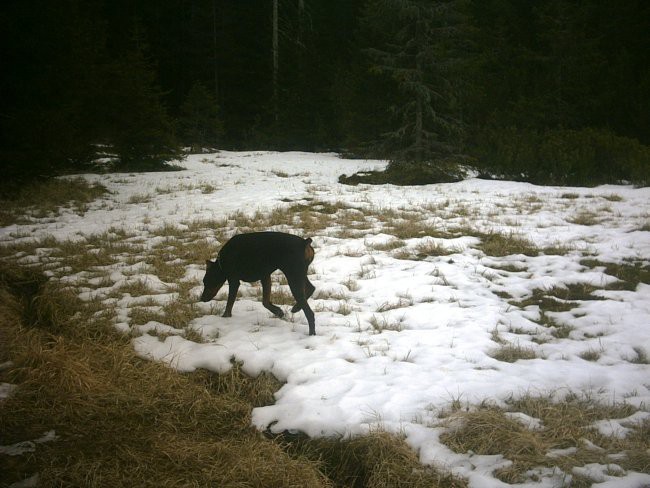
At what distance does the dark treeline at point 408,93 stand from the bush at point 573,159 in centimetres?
4

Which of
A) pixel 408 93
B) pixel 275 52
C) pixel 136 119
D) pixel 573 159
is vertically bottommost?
pixel 573 159

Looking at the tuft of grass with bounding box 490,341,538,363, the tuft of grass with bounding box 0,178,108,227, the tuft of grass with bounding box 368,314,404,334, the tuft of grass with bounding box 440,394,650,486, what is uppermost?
the tuft of grass with bounding box 440,394,650,486

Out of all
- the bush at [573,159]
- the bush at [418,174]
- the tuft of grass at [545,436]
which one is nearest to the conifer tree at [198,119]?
the bush at [418,174]

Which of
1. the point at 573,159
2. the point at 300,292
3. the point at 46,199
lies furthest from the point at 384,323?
the point at 573,159

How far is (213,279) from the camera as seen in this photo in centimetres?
507

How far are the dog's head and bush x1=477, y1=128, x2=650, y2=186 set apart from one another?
1259cm

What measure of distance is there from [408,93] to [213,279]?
52.8 ft

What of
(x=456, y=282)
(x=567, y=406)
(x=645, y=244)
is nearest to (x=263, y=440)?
(x=567, y=406)

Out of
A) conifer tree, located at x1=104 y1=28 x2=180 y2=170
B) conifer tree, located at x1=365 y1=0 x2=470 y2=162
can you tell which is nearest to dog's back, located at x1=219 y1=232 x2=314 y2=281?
conifer tree, located at x1=365 y1=0 x2=470 y2=162

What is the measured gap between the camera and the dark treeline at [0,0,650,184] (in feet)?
37.7

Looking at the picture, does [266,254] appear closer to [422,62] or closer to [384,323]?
[384,323]

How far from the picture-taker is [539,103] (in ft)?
61.7

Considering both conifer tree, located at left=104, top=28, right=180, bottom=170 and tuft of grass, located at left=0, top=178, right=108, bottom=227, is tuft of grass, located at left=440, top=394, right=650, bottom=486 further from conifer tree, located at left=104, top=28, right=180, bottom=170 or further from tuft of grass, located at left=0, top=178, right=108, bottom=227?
conifer tree, located at left=104, top=28, right=180, bottom=170

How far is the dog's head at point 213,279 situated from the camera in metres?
5.03
